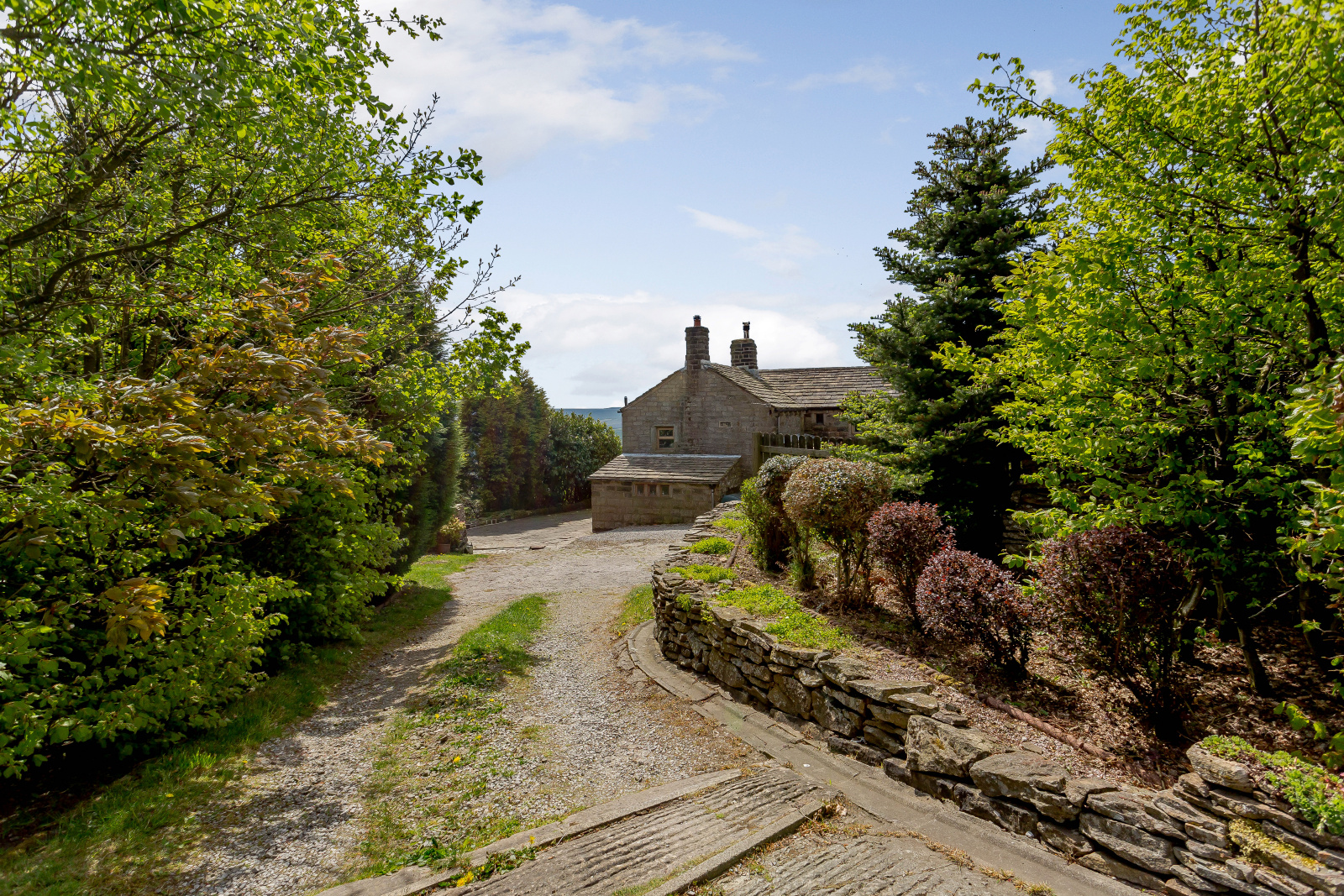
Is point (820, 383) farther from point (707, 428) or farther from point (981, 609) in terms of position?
point (981, 609)

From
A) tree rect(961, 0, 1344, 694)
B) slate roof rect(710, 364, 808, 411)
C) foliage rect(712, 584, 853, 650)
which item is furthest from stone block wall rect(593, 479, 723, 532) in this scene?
tree rect(961, 0, 1344, 694)

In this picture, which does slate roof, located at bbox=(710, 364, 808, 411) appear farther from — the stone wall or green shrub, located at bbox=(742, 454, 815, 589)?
the stone wall

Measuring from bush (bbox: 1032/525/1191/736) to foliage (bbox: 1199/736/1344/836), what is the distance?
1.10 meters

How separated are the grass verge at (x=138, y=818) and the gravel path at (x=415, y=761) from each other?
19 centimetres

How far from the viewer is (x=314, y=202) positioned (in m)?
7.88

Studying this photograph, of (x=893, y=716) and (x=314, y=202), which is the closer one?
(x=893, y=716)

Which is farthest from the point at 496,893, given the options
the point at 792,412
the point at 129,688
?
the point at 792,412

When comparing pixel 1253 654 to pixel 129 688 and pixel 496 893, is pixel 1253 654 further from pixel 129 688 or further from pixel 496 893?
pixel 129 688

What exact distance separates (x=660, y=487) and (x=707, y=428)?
3421 millimetres

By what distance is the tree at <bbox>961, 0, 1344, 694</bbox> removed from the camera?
200 inches

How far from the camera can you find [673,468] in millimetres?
27938

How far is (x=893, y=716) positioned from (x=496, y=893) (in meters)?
3.75

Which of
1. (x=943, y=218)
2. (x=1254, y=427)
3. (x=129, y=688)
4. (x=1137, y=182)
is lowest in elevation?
(x=129, y=688)

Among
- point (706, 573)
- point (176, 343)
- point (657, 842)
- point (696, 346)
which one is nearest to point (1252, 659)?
point (657, 842)
